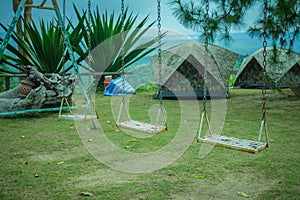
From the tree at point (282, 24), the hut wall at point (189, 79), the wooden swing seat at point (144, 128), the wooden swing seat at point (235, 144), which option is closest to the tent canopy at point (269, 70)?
the hut wall at point (189, 79)

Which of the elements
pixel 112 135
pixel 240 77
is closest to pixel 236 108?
pixel 112 135

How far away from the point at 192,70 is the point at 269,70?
7.82ft

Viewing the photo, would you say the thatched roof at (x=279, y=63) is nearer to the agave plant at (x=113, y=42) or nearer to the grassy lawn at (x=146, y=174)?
the agave plant at (x=113, y=42)

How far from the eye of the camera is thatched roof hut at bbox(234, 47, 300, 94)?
754 centimetres

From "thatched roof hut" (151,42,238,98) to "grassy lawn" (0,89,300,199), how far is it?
9.84 feet

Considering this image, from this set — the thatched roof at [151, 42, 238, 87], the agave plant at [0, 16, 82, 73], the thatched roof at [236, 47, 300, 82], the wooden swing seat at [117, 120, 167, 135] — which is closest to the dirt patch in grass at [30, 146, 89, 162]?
the wooden swing seat at [117, 120, 167, 135]

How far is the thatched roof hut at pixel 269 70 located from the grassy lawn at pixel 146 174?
4.49 m

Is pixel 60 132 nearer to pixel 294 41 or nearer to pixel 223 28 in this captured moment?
pixel 223 28

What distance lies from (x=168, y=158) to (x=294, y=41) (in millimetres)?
3818

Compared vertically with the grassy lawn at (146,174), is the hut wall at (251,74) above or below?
above

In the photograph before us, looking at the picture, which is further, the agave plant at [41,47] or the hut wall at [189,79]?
the hut wall at [189,79]

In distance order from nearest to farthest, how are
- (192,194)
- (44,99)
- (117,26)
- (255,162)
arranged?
(192,194) → (255,162) → (44,99) → (117,26)

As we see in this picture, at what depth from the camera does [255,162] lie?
89.3 inches

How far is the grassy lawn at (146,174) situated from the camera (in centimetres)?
174
